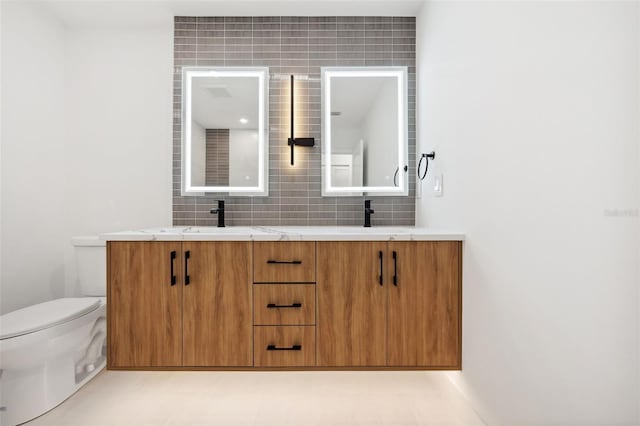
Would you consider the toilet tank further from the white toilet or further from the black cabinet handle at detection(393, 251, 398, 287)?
the black cabinet handle at detection(393, 251, 398, 287)

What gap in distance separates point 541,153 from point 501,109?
0.30 meters

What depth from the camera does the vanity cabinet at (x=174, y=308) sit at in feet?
5.12

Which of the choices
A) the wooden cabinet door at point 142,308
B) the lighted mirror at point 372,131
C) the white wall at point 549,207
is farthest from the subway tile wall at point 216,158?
the white wall at point 549,207

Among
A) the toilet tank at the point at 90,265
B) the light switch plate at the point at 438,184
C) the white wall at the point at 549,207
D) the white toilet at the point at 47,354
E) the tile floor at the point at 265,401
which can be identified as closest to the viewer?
the white wall at the point at 549,207

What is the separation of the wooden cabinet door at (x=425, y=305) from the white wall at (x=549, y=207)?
69 millimetres

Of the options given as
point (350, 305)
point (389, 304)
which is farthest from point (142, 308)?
point (389, 304)

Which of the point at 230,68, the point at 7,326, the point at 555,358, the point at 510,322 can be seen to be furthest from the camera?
the point at 230,68

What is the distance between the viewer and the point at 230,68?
2.22m

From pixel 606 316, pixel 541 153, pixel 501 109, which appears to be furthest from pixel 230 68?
pixel 606 316

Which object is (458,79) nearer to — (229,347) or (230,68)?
(230,68)

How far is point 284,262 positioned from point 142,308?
2.31 ft

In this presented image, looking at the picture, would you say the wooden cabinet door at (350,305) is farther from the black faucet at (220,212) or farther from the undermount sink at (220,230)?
the black faucet at (220,212)

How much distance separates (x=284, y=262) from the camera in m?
1.59

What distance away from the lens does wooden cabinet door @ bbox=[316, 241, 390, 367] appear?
157 centimetres
